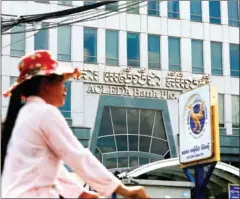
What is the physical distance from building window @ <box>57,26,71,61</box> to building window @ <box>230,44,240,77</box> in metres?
7.99

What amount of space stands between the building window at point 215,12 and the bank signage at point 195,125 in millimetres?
17157

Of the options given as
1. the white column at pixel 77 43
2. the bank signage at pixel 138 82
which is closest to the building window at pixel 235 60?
the bank signage at pixel 138 82

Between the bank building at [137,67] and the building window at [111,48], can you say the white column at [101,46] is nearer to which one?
the bank building at [137,67]

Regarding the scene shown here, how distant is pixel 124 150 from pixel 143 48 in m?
4.85

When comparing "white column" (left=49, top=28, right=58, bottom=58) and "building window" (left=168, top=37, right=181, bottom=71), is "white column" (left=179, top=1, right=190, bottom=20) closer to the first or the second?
"building window" (left=168, top=37, right=181, bottom=71)

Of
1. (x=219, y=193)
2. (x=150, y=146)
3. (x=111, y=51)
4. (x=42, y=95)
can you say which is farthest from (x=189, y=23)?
(x=42, y=95)

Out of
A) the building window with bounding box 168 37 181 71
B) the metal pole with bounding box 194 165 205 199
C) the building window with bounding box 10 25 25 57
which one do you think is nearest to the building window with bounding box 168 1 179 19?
the building window with bounding box 168 37 181 71

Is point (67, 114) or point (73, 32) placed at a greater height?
point (73, 32)

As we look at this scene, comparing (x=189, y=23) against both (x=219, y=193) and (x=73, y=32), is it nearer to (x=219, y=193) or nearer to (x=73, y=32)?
(x=73, y=32)

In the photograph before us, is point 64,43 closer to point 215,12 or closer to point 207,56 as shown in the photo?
point 207,56

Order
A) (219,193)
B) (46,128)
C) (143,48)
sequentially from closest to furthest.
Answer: (46,128) → (219,193) → (143,48)

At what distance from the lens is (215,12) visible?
31938 millimetres

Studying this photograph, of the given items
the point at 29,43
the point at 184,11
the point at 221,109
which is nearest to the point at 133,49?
the point at 184,11

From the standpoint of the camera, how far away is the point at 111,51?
2952cm
